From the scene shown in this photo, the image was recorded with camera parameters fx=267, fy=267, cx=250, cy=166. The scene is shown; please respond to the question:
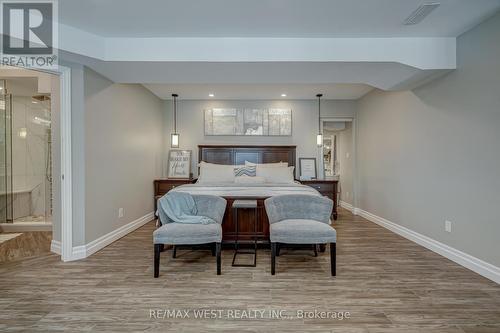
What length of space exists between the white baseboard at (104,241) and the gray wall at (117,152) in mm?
64

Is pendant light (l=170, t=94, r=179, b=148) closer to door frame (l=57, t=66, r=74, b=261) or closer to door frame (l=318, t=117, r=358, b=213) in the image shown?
door frame (l=57, t=66, r=74, b=261)

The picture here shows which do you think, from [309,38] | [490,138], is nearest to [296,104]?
[309,38]

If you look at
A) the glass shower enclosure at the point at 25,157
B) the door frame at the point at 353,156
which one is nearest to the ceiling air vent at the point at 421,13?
the door frame at the point at 353,156

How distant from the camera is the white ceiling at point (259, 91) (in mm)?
4945

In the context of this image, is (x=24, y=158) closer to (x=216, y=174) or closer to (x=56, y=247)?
(x=56, y=247)

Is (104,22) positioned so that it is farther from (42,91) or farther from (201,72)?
(42,91)

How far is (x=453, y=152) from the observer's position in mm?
3168

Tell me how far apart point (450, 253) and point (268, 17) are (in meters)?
3.39

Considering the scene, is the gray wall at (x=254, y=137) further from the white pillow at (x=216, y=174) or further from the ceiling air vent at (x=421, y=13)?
the ceiling air vent at (x=421, y=13)

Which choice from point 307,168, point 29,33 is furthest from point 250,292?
point 307,168

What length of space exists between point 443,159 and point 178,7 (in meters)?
3.49

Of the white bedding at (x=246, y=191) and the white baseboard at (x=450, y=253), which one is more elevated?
the white bedding at (x=246, y=191)

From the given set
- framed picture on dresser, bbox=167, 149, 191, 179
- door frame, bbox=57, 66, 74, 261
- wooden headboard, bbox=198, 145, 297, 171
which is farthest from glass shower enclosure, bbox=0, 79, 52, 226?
wooden headboard, bbox=198, 145, 297, 171

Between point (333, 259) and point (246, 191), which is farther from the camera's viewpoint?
point (246, 191)
